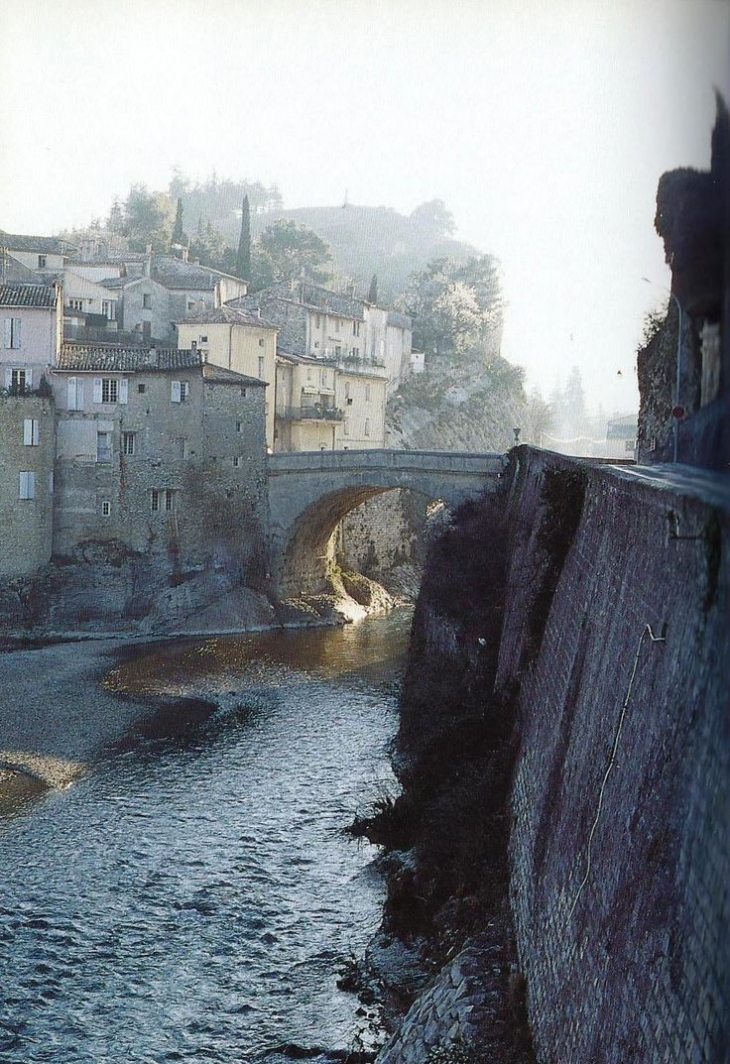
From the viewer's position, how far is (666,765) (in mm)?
7621

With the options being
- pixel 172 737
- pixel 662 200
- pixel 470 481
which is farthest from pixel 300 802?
pixel 470 481

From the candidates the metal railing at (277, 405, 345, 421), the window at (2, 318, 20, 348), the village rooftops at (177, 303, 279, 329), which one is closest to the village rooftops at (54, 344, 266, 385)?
the window at (2, 318, 20, 348)

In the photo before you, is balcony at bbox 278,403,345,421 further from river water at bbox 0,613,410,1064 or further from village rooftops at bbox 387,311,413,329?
river water at bbox 0,613,410,1064

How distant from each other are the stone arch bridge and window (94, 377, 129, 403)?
6477 mm

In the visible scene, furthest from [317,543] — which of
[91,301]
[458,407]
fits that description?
[458,407]

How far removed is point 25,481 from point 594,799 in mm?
36664

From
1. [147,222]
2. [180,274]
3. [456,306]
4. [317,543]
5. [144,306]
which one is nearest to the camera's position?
[317,543]

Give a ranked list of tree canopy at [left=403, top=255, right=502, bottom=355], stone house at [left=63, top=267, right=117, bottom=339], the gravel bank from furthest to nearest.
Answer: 1. tree canopy at [left=403, top=255, right=502, bottom=355]
2. stone house at [left=63, top=267, right=117, bottom=339]
3. the gravel bank

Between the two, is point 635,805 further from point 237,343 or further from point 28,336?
point 237,343

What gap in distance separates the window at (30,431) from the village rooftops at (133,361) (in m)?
2.33

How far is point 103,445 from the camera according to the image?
4500 cm

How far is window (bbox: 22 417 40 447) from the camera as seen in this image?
4334 cm

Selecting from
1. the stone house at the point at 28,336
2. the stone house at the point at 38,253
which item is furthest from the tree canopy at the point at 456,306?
the stone house at the point at 28,336

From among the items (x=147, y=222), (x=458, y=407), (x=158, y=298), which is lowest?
(x=458, y=407)
